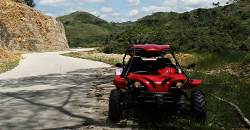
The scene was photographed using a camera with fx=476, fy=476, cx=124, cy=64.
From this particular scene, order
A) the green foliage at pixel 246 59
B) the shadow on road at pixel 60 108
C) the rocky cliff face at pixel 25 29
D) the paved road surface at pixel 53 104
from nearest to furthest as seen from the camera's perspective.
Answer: the shadow on road at pixel 60 108
the paved road surface at pixel 53 104
the green foliage at pixel 246 59
the rocky cliff face at pixel 25 29

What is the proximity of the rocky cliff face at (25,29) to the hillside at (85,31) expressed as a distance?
30.1 metres

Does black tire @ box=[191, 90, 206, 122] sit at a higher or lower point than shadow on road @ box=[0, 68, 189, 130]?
higher

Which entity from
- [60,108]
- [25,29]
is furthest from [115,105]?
[25,29]

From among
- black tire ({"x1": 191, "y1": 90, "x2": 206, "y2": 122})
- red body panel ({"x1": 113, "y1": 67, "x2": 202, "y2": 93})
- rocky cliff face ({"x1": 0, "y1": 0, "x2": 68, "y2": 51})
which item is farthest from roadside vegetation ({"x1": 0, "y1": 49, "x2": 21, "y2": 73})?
rocky cliff face ({"x1": 0, "y1": 0, "x2": 68, "y2": 51})

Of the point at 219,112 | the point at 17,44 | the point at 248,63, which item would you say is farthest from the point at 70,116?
the point at 17,44

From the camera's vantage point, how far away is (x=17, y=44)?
6788 cm

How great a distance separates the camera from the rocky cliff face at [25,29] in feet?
222

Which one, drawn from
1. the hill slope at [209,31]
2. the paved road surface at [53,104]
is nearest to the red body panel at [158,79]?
the paved road surface at [53,104]

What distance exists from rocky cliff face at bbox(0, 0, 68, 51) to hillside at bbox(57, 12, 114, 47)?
1185 inches

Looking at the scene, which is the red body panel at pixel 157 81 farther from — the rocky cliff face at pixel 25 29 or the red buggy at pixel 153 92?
the rocky cliff face at pixel 25 29

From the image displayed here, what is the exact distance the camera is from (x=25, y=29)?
70812 millimetres

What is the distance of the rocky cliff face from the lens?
222 ft

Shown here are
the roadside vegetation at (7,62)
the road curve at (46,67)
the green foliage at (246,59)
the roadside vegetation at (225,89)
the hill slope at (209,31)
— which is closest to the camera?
the roadside vegetation at (225,89)

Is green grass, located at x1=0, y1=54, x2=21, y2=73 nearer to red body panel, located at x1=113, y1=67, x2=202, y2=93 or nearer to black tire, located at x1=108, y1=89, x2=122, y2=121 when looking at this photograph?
red body panel, located at x1=113, y1=67, x2=202, y2=93
